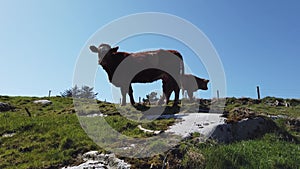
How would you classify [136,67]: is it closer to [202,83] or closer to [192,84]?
[192,84]

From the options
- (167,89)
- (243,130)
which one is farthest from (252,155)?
(167,89)

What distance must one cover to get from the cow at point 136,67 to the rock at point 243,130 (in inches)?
176

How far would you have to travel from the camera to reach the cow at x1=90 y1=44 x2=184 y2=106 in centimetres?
1195

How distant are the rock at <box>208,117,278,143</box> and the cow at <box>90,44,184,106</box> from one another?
448cm

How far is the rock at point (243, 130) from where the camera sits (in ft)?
23.7

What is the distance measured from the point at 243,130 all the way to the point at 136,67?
5.47 metres

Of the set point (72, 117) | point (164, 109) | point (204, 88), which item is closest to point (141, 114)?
point (164, 109)

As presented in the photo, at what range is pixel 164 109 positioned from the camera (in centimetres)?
1135

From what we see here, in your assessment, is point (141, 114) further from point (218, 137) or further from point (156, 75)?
point (218, 137)

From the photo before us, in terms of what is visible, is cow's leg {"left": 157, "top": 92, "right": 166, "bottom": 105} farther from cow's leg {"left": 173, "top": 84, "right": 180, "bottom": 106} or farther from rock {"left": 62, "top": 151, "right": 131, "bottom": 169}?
rock {"left": 62, "top": 151, "right": 131, "bottom": 169}

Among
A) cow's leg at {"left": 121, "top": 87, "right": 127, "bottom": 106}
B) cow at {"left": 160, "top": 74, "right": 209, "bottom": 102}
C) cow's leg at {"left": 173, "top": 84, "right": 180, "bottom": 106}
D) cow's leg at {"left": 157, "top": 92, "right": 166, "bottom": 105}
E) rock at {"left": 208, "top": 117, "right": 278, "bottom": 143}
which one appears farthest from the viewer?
cow at {"left": 160, "top": 74, "right": 209, "bottom": 102}

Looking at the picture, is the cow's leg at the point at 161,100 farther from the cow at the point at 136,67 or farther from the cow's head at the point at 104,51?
the cow's head at the point at 104,51

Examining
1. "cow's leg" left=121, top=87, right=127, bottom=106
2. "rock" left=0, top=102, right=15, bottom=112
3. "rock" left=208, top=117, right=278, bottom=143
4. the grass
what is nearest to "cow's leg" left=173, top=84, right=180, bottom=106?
"cow's leg" left=121, top=87, right=127, bottom=106

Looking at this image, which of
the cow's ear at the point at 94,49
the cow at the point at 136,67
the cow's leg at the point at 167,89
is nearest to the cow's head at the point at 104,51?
the cow at the point at 136,67
